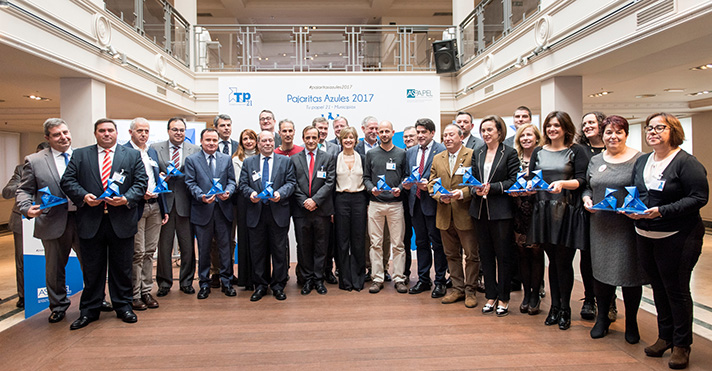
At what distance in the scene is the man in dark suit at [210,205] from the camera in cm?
434

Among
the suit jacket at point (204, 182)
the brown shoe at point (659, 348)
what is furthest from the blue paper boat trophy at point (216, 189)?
the brown shoe at point (659, 348)

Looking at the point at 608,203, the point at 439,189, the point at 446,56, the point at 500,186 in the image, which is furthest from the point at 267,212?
the point at 446,56

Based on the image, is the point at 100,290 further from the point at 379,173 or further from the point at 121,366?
the point at 379,173

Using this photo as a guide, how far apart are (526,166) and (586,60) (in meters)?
3.04

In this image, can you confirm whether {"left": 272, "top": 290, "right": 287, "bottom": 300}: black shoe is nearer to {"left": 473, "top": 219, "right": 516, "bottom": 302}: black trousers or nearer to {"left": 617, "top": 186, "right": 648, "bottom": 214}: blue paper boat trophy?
{"left": 473, "top": 219, "right": 516, "bottom": 302}: black trousers

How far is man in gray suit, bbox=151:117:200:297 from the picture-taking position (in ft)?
14.5

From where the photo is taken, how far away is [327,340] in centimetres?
326

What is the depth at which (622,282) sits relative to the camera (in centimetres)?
301

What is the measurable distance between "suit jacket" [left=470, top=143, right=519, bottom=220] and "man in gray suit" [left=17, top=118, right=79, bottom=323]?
343 cm

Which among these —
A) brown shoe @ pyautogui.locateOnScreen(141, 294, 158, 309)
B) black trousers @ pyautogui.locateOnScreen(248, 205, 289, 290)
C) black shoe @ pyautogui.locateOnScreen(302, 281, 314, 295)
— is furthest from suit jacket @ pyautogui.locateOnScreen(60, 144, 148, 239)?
black shoe @ pyautogui.locateOnScreen(302, 281, 314, 295)

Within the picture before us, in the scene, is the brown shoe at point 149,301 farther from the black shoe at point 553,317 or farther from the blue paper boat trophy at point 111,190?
the black shoe at point 553,317

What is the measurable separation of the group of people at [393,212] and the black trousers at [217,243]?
0.05 ft

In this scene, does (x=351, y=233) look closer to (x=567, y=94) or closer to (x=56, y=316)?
(x=56, y=316)

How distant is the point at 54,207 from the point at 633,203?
14.0ft
